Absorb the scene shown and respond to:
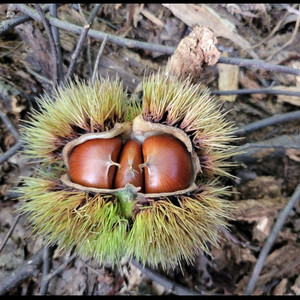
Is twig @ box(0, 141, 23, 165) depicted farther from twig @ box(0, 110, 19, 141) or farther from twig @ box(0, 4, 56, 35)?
twig @ box(0, 4, 56, 35)

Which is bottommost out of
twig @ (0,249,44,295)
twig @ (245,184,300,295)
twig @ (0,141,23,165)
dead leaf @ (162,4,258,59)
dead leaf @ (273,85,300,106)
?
twig @ (0,249,44,295)

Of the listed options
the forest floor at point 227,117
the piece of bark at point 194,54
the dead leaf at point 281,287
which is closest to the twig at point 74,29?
the forest floor at point 227,117

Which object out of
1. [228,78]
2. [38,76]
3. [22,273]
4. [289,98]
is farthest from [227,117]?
[22,273]

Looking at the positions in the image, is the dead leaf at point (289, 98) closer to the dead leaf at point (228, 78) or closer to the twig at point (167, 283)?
the dead leaf at point (228, 78)

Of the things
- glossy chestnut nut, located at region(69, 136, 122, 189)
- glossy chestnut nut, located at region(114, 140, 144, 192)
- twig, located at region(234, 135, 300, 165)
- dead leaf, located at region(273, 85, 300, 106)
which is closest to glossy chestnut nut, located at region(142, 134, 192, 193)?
glossy chestnut nut, located at region(114, 140, 144, 192)

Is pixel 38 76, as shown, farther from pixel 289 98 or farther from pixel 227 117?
pixel 289 98

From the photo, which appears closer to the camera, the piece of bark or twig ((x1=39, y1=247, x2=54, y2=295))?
the piece of bark
